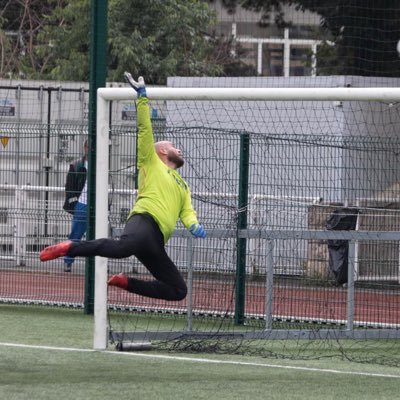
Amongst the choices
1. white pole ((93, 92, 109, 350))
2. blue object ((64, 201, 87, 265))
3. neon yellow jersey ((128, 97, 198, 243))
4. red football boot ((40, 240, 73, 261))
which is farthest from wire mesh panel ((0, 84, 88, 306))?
red football boot ((40, 240, 73, 261))

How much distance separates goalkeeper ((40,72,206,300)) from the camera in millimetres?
10578

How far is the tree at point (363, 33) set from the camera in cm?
2025

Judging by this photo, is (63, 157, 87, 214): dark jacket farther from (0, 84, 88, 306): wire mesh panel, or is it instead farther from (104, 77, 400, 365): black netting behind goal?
(104, 77, 400, 365): black netting behind goal

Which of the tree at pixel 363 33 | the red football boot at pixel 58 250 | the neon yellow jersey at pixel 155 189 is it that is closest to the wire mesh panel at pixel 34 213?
the neon yellow jersey at pixel 155 189

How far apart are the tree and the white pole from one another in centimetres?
909

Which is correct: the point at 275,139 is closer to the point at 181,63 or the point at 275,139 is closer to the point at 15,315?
the point at 15,315

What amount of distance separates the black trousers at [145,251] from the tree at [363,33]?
10.00 metres

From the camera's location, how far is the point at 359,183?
1409 cm

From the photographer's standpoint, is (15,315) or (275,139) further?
(15,315)

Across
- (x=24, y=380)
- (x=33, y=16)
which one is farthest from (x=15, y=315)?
(x=33, y=16)

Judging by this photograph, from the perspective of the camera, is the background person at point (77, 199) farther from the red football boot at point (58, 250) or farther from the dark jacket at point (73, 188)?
the red football boot at point (58, 250)

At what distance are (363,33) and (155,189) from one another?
406 inches

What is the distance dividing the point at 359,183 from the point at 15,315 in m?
4.25

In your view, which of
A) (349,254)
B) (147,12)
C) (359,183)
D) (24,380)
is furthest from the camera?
(147,12)
